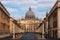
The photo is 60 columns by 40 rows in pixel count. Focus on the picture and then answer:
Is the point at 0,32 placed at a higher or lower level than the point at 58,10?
lower

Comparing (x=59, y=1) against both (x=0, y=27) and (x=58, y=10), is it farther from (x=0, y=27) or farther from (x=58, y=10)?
(x=0, y=27)

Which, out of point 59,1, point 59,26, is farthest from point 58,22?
point 59,1

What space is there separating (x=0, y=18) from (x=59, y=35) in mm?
19073

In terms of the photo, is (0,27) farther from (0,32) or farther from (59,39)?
(59,39)

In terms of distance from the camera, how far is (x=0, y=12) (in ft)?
209

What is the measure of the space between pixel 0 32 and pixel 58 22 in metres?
15.9

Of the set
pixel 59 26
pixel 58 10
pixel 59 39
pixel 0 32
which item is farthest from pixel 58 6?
pixel 0 32

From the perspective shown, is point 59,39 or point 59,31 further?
point 59,31

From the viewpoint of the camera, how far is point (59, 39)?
48.9 m

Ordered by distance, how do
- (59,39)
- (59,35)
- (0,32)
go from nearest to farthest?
(59,39) < (59,35) < (0,32)

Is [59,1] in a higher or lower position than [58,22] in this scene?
higher

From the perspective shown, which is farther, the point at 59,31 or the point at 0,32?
the point at 0,32

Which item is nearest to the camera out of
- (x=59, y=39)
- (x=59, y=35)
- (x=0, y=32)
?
(x=59, y=39)

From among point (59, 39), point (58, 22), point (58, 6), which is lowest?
point (59, 39)
